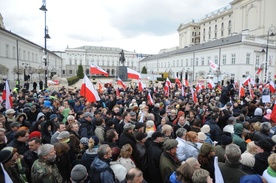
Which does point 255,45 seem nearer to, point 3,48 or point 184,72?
point 184,72

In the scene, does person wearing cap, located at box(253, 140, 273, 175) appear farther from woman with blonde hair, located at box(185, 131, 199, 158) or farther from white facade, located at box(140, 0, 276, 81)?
white facade, located at box(140, 0, 276, 81)

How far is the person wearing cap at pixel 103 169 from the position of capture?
300 centimetres

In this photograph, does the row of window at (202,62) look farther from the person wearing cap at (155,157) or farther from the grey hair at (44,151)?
the grey hair at (44,151)

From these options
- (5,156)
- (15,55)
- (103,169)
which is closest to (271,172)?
Answer: (103,169)

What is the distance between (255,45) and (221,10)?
35388 millimetres

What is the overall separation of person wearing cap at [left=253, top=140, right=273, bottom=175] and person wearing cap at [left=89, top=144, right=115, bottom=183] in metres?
2.18

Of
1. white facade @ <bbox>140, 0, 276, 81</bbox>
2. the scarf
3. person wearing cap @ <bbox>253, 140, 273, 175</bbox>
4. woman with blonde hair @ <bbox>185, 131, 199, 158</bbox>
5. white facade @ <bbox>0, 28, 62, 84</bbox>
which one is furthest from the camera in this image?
white facade @ <bbox>140, 0, 276, 81</bbox>

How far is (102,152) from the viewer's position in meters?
3.19

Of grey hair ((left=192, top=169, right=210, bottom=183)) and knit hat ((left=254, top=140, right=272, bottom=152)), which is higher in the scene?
knit hat ((left=254, top=140, right=272, bottom=152))

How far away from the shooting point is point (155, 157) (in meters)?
3.71

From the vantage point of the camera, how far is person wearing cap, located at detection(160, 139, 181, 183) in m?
3.41

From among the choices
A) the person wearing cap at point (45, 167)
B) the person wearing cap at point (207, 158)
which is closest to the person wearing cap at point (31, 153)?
the person wearing cap at point (45, 167)

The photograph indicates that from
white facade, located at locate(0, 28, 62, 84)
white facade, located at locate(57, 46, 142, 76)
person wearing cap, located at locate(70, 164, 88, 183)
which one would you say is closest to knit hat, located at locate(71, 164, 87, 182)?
person wearing cap, located at locate(70, 164, 88, 183)

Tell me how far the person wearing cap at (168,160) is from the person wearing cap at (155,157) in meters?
0.18
